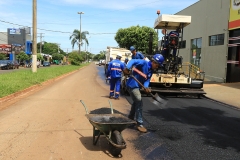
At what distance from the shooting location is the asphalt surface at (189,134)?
16.0 ft

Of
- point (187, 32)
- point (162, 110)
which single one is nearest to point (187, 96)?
point (162, 110)

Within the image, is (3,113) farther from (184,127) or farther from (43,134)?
(184,127)

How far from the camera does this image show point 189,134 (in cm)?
613

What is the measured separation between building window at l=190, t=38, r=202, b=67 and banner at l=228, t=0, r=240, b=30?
17.4 ft

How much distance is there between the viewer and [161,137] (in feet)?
19.0

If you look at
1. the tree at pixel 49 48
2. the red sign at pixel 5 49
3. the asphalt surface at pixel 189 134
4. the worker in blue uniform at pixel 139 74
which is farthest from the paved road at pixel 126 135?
the tree at pixel 49 48

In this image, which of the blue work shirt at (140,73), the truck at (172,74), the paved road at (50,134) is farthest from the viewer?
the truck at (172,74)

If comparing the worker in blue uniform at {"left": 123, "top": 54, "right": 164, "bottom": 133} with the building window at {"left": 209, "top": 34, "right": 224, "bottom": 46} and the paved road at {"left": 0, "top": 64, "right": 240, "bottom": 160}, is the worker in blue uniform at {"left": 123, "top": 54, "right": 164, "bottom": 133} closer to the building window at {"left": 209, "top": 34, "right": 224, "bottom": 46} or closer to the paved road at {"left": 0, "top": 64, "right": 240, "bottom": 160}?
the paved road at {"left": 0, "top": 64, "right": 240, "bottom": 160}

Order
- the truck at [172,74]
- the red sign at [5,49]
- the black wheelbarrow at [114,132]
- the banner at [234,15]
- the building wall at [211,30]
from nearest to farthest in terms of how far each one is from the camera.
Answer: the black wheelbarrow at [114,132] → the truck at [172,74] → the banner at [234,15] → the building wall at [211,30] → the red sign at [5,49]

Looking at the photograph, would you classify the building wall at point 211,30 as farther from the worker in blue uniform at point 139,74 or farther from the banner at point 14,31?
the banner at point 14,31

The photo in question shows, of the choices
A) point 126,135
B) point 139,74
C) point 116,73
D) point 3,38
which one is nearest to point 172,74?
point 116,73

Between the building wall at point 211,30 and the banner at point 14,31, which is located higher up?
the banner at point 14,31

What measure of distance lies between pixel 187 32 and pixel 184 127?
2182cm

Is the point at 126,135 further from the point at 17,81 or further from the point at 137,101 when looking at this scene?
the point at 17,81
